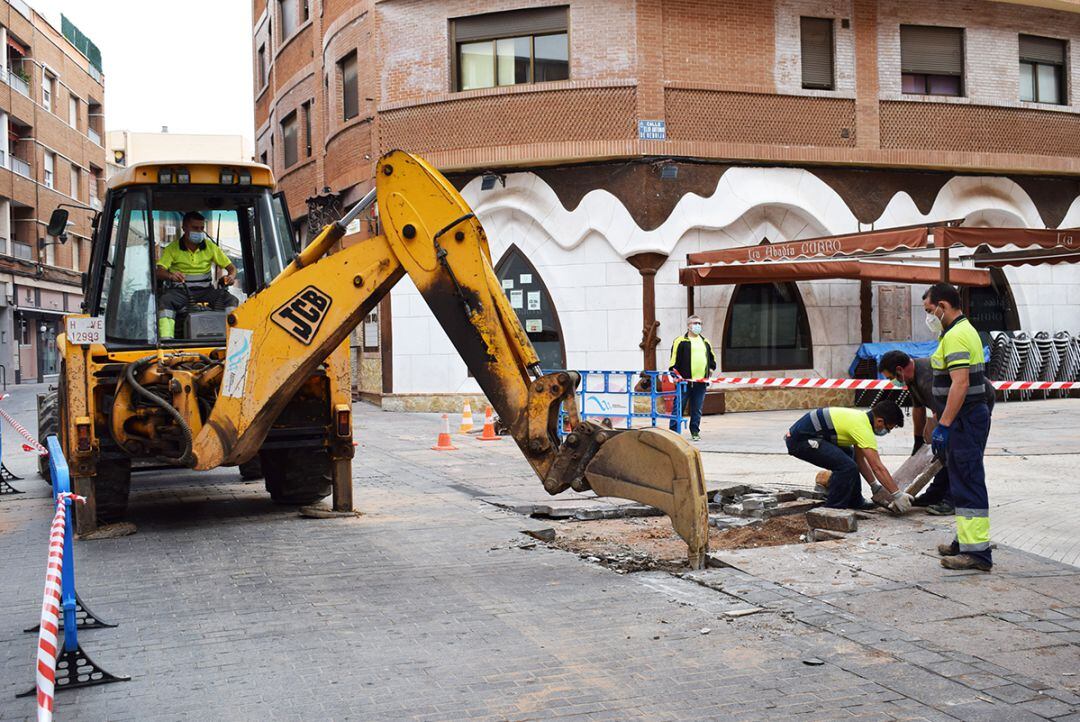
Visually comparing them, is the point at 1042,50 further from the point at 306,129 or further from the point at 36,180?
the point at 36,180

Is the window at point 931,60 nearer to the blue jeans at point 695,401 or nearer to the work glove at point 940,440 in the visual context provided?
the blue jeans at point 695,401

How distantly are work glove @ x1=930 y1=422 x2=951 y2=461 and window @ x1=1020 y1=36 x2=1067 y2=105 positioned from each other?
16.0 meters

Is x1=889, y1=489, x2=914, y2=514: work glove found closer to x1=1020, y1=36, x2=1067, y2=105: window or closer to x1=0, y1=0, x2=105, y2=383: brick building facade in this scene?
x1=1020, y1=36, x2=1067, y2=105: window

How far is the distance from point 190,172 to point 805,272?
12.1 m

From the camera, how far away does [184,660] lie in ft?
16.8

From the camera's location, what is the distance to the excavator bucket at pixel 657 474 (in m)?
6.19

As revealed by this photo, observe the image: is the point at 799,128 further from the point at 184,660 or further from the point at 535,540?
the point at 184,660

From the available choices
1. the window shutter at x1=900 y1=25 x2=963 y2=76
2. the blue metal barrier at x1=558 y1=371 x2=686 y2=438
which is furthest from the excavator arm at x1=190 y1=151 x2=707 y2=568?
the window shutter at x1=900 y1=25 x2=963 y2=76

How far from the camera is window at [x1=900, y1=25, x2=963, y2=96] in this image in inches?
821

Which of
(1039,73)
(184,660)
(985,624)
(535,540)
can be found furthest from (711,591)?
(1039,73)

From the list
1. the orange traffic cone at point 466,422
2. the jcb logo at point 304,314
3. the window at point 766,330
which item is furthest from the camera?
the window at point 766,330

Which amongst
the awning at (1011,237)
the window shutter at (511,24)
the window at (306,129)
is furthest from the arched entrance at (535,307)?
→ the window at (306,129)

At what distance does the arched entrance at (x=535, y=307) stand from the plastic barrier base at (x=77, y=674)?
14985 mm

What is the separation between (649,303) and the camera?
19094mm
